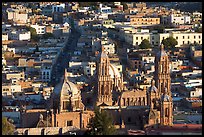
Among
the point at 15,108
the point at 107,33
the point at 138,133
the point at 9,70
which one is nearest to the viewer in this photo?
the point at 138,133

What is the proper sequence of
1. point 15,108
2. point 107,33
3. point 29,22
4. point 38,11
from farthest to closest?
1. point 38,11
2. point 29,22
3. point 107,33
4. point 15,108

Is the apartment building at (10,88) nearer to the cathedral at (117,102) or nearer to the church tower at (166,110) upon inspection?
the cathedral at (117,102)

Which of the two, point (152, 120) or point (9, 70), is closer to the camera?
point (152, 120)

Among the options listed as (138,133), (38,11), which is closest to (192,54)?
(138,133)

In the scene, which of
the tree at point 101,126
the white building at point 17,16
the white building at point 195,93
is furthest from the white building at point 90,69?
the white building at point 17,16

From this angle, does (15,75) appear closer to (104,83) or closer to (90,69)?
(90,69)

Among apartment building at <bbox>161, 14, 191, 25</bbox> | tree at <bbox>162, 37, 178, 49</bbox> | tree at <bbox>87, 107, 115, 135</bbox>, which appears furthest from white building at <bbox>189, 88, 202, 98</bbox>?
apartment building at <bbox>161, 14, 191, 25</bbox>

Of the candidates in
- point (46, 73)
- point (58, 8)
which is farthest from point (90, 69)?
point (58, 8)

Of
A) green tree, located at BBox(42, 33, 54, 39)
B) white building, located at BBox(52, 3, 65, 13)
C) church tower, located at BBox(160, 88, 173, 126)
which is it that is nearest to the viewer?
church tower, located at BBox(160, 88, 173, 126)

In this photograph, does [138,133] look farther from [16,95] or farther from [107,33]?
[107,33]

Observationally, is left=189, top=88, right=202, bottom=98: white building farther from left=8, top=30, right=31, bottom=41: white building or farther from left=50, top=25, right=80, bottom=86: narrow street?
left=8, top=30, right=31, bottom=41: white building
